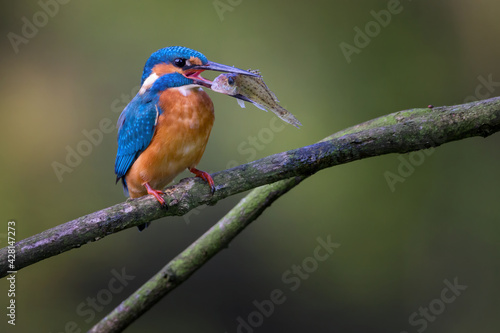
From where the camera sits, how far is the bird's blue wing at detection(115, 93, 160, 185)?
6.69 ft

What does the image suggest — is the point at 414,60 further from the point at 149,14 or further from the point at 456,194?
the point at 149,14

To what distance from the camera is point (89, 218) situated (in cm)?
154

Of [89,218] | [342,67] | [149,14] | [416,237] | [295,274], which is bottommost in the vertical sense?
[416,237]

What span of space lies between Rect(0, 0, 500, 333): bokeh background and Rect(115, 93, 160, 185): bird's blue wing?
41.4 inches

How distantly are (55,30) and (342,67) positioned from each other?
1.79 m

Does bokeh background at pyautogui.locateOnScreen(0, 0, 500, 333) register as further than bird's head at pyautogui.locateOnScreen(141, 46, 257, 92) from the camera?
Yes

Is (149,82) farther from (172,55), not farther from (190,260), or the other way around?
(190,260)

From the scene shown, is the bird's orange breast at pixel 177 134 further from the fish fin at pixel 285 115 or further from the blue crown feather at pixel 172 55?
the fish fin at pixel 285 115

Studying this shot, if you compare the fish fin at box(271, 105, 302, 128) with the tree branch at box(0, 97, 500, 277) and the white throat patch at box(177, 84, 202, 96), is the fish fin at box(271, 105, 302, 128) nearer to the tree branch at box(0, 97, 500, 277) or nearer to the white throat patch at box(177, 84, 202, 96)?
the tree branch at box(0, 97, 500, 277)

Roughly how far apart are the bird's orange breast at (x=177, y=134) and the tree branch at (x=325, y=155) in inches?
14.5

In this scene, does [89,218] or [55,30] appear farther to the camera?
[55,30]

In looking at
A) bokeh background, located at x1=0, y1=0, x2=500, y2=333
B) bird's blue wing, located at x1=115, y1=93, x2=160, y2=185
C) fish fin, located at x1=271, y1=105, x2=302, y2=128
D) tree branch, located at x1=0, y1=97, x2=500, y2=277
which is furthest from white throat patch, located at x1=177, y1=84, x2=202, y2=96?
bokeh background, located at x1=0, y1=0, x2=500, y2=333

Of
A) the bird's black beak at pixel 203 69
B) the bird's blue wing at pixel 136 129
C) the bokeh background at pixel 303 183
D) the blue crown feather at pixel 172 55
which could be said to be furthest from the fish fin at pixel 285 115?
the bokeh background at pixel 303 183

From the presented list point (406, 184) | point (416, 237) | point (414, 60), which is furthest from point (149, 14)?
point (416, 237)
